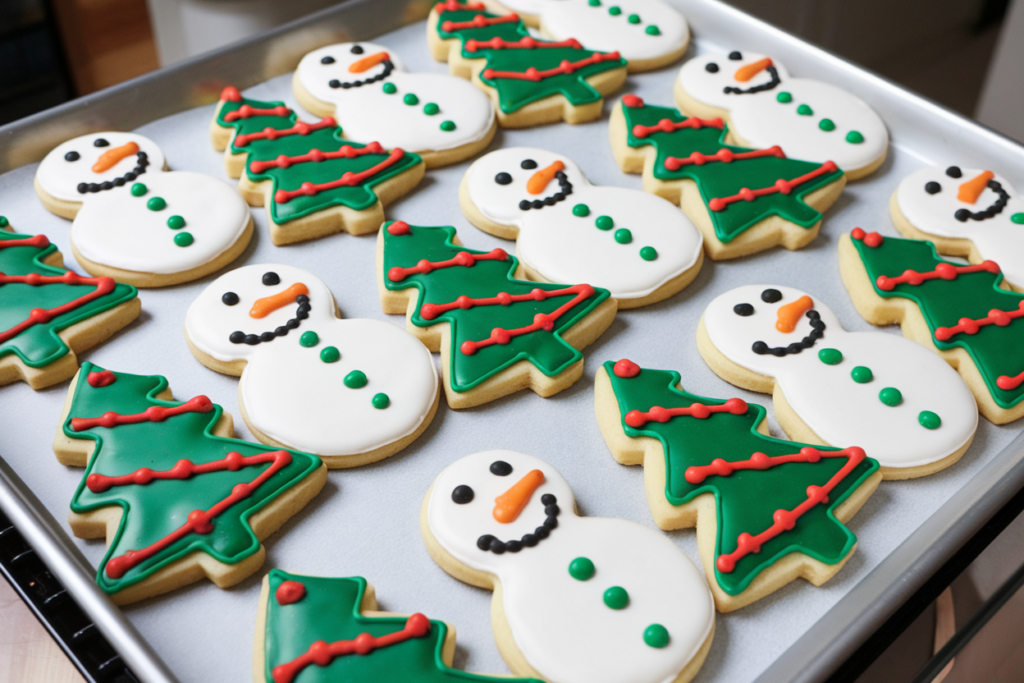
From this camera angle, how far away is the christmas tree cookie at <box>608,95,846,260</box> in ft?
5.53

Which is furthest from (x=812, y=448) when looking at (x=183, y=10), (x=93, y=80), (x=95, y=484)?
(x=93, y=80)

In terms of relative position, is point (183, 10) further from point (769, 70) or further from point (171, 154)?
point (769, 70)

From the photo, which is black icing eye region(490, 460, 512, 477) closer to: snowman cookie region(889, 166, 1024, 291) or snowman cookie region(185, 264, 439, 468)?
snowman cookie region(185, 264, 439, 468)

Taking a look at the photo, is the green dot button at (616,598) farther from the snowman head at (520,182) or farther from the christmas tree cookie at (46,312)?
the christmas tree cookie at (46,312)

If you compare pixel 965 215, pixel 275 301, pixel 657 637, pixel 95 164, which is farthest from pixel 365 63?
pixel 657 637

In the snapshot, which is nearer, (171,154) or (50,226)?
(50,226)

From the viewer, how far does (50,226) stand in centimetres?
167

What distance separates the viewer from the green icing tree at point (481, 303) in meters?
1.44

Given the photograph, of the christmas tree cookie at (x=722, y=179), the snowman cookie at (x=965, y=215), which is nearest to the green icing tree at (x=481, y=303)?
the christmas tree cookie at (x=722, y=179)

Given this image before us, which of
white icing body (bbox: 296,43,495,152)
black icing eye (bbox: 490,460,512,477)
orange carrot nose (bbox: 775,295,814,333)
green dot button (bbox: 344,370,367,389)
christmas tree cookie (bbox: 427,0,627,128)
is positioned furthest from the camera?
christmas tree cookie (bbox: 427,0,627,128)

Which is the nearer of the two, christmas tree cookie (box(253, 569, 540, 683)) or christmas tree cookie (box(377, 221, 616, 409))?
christmas tree cookie (box(253, 569, 540, 683))

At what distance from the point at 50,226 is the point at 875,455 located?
1536mm

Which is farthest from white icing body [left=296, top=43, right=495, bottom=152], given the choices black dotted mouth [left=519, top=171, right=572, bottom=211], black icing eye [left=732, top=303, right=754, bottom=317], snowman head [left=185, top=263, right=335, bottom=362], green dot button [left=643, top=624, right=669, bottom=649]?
green dot button [left=643, top=624, right=669, bottom=649]

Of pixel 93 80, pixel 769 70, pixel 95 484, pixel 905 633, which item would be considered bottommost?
pixel 93 80
